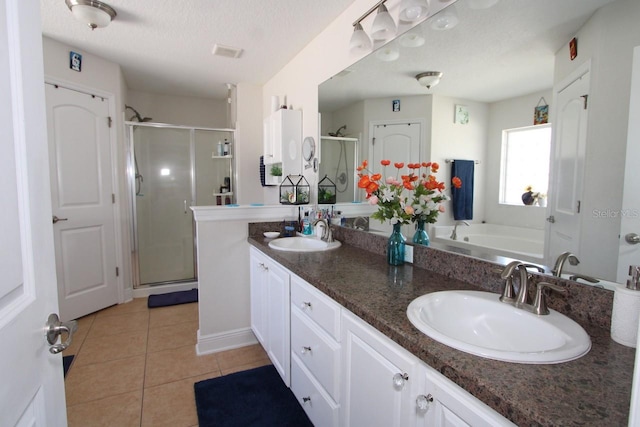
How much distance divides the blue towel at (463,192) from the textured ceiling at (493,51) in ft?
0.92

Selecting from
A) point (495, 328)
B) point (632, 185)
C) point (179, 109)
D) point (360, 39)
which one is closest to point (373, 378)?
point (495, 328)

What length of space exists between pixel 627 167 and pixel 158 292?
410cm

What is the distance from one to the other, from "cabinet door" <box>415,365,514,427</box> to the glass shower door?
12.1 ft

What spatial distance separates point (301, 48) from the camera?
2795 mm

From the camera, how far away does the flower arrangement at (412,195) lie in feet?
5.11

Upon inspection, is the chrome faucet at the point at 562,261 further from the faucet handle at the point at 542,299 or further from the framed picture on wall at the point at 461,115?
the framed picture on wall at the point at 461,115

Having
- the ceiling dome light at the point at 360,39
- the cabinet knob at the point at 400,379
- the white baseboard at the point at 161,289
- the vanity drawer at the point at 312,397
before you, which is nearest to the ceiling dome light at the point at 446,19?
the ceiling dome light at the point at 360,39

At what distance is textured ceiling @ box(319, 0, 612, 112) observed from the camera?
1.08 metres

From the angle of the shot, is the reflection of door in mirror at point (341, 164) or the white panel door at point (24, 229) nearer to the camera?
the white panel door at point (24, 229)

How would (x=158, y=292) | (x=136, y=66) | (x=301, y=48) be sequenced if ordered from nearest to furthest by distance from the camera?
1. (x=301, y=48)
2. (x=136, y=66)
3. (x=158, y=292)

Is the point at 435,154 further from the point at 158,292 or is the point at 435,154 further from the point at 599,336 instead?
the point at 158,292

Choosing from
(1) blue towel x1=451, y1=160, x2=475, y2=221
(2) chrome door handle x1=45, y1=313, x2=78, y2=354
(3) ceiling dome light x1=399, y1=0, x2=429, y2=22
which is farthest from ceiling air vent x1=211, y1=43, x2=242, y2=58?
(2) chrome door handle x1=45, y1=313, x2=78, y2=354

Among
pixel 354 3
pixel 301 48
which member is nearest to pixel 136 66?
pixel 301 48

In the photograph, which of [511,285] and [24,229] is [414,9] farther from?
[24,229]
